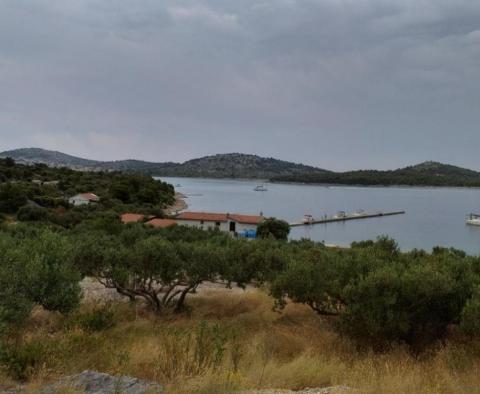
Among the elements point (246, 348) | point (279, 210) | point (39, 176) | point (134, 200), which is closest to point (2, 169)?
point (39, 176)

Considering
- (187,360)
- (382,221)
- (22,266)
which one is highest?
(22,266)

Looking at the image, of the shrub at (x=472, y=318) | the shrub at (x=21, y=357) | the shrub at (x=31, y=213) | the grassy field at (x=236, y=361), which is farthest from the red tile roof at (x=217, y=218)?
the shrub at (x=21, y=357)

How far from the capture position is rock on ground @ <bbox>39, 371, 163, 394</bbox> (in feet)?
15.1

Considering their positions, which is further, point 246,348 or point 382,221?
point 382,221

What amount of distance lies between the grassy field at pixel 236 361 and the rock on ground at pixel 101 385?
0.25m

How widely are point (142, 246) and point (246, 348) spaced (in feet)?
21.6

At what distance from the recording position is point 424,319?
28.2ft

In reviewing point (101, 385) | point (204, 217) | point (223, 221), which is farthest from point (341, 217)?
point (101, 385)

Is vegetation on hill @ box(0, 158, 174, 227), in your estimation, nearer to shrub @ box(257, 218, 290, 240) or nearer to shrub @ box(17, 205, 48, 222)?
shrub @ box(17, 205, 48, 222)

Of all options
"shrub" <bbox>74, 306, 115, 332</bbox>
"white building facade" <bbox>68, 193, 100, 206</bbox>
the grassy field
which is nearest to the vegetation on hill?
"white building facade" <bbox>68, 193, 100, 206</bbox>

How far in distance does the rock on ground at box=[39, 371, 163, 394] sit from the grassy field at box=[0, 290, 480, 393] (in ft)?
0.83

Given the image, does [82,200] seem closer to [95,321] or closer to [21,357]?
[95,321]

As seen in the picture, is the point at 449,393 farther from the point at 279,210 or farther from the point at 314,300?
the point at 279,210

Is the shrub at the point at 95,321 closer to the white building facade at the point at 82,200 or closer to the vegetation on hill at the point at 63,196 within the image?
the vegetation on hill at the point at 63,196
